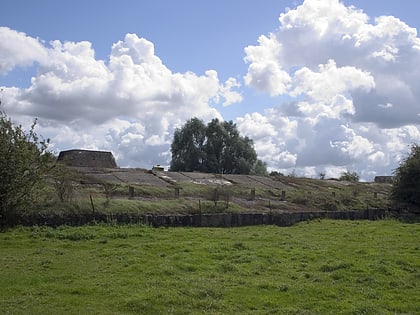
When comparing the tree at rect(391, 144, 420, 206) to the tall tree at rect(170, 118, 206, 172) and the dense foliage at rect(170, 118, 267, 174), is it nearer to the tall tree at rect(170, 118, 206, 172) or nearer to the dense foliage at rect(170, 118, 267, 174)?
the dense foliage at rect(170, 118, 267, 174)

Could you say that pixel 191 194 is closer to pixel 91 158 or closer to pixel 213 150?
pixel 91 158

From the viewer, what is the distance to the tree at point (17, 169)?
66.4 feet

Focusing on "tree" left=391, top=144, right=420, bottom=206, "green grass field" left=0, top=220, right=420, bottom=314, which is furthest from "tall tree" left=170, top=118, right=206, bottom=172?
"green grass field" left=0, top=220, right=420, bottom=314

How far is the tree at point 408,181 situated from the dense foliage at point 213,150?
66.4 feet

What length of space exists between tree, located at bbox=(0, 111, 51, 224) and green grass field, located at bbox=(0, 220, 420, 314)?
1325 millimetres

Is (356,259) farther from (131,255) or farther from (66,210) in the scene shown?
(66,210)

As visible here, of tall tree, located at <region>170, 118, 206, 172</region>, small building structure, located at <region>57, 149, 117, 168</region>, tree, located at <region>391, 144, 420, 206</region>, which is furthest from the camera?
tall tree, located at <region>170, 118, 206, 172</region>

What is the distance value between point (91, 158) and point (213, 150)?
62.2 feet

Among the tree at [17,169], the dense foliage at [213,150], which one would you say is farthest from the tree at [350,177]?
the tree at [17,169]

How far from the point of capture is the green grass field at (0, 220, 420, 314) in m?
10.5

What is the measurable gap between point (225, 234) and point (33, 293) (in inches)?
484

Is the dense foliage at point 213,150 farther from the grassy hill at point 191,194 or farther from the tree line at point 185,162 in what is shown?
the grassy hill at point 191,194

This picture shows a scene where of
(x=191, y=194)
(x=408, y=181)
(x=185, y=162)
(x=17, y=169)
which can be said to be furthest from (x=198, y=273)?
(x=185, y=162)

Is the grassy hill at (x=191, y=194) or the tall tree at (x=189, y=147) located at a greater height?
the tall tree at (x=189, y=147)
